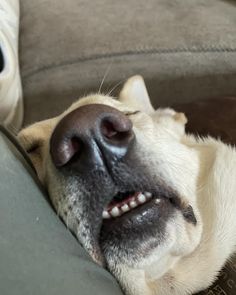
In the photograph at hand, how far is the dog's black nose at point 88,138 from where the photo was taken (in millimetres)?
1033

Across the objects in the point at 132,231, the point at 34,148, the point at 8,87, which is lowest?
the point at 8,87

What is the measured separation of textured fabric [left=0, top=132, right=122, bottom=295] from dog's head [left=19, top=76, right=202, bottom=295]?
0.07 m

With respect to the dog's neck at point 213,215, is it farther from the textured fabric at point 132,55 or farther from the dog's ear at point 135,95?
the textured fabric at point 132,55

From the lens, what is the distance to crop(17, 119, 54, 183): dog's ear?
4.48ft

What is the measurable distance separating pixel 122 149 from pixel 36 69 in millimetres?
1245

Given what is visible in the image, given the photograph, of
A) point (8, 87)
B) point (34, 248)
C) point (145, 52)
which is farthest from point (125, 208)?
point (145, 52)

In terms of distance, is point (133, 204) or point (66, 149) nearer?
point (66, 149)

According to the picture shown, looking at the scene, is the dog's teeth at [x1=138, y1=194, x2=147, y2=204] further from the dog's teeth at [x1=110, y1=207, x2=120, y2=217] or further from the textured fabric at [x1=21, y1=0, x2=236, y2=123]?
the textured fabric at [x1=21, y1=0, x2=236, y2=123]

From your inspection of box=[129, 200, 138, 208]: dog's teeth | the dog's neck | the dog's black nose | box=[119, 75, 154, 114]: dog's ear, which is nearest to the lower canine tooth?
box=[129, 200, 138, 208]: dog's teeth

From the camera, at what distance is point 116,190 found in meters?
1.09

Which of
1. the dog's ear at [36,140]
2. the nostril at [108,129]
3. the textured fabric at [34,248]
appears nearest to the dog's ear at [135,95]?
the dog's ear at [36,140]

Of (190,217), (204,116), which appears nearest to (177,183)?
(190,217)

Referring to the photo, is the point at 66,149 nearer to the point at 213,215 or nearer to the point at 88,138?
the point at 88,138

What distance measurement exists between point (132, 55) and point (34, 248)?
1.40m
